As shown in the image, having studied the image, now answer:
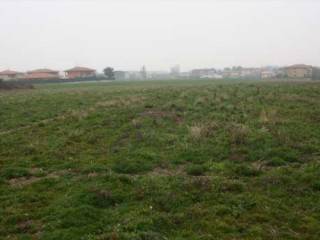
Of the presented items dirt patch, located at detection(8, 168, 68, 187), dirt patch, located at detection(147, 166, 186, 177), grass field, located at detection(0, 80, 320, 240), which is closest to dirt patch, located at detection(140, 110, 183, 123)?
grass field, located at detection(0, 80, 320, 240)

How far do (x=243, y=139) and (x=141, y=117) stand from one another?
19.1 feet

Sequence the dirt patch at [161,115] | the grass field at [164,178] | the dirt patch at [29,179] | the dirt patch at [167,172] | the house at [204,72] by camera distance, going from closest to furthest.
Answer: the grass field at [164,178] → the dirt patch at [29,179] → the dirt patch at [167,172] → the dirt patch at [161,115] → the house at [204,72]

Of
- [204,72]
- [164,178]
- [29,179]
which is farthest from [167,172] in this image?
[204,72]

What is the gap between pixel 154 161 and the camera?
10.3 metres

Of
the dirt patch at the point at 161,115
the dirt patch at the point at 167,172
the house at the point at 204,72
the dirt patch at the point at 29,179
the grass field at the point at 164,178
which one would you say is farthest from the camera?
the house at the point at 204,72

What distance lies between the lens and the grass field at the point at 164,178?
6.56m

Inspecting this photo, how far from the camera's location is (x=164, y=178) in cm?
880

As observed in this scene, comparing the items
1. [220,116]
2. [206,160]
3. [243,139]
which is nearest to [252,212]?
[206,160]

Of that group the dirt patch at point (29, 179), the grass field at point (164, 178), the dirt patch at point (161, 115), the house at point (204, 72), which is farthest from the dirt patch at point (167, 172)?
the house at point (204, 72)

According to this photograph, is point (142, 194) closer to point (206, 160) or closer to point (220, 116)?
point (206, 160)

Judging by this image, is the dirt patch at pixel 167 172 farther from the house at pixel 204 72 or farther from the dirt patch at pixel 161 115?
the house at pixel 204 72

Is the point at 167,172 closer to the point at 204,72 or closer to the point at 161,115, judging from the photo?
the point at 161,115

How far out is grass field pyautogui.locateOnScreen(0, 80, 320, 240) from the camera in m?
6.56

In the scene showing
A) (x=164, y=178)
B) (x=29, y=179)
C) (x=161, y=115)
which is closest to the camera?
(x=164, y=178)
